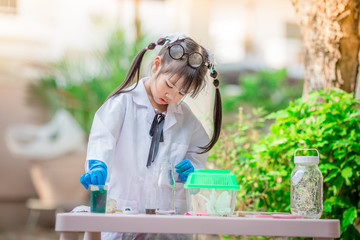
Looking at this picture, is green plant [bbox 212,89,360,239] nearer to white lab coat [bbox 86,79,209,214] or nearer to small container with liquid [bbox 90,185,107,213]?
white lab coat [bbox 86,79,209,214]

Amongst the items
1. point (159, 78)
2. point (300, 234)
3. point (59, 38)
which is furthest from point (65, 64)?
point (300, 234)

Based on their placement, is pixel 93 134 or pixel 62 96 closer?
pixel 93 134

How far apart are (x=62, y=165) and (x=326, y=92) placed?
4.36 m

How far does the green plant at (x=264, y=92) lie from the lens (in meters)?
6.25

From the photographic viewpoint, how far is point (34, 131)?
6586 millimetres

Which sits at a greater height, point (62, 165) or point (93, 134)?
point (93, 134)


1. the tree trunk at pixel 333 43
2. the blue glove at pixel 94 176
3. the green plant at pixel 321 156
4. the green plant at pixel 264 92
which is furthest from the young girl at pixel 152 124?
the green plant at pixel 264 92

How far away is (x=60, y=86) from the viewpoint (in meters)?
6.47

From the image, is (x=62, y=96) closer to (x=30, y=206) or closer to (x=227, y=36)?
(x=30, y=206)

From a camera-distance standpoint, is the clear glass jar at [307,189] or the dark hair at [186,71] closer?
the clear glass jar at [307,189]

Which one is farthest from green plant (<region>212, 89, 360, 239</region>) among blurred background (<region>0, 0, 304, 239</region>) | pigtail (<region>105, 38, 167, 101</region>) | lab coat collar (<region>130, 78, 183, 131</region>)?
blurred background (<region>0, 0, 304, 239</region>)

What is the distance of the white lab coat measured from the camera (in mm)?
1909

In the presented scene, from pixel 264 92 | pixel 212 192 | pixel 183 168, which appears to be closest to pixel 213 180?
pixel 212 192

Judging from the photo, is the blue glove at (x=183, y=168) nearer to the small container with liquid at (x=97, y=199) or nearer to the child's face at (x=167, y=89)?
the child's face at (x=167, y=89)
